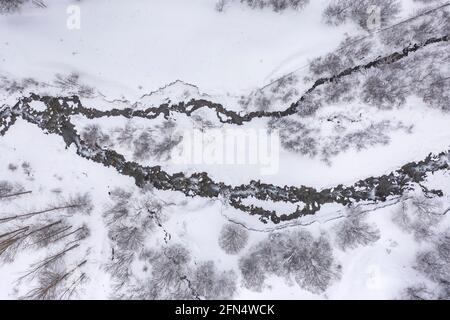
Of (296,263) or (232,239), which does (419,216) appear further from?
(232,239)

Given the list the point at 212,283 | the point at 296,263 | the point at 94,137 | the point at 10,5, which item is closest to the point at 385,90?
the point at 296,263

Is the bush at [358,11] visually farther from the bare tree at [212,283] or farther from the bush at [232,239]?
the bare tree at [212,283]

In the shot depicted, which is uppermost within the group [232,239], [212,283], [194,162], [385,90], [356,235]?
[385,90]

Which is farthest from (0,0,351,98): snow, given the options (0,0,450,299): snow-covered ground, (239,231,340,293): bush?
(239,231,340,293): bush

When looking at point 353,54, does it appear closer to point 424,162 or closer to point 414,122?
point 414,122

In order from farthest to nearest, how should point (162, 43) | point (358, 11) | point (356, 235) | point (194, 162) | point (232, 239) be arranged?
point (194, 162), point (162, 43), point (232, 239), point (356, 235), point (358, 11)

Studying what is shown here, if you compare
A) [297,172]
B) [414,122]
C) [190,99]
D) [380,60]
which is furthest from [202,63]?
[414,122]

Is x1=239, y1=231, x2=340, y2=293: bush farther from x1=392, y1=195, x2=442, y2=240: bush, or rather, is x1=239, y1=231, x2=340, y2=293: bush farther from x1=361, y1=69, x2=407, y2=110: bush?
x1=361, y1=69, x2=407, y2=110: bush
